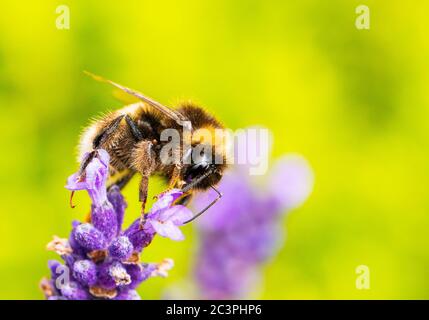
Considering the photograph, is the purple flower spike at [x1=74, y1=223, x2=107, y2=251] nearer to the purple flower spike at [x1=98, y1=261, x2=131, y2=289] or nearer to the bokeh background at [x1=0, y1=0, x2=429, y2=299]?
the purple flower spike at [x1=98, y1=261, x2=131, y2=289]

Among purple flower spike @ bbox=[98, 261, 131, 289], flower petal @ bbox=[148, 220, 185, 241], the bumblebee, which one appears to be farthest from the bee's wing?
purple flower spike @ bbox=[98, 261, 131, 289]

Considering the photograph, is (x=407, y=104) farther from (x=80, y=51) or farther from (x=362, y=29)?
(x=80, y=51)

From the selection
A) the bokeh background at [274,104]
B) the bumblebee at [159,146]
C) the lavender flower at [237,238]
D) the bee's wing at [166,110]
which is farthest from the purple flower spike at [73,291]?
the bokeh background at [274,104]

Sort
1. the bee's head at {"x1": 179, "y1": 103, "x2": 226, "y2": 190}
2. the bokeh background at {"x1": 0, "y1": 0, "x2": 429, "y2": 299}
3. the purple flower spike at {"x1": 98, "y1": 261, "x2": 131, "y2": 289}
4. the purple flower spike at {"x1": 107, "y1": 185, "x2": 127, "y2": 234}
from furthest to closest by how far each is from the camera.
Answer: the bokeh background at {"x1": 0, "y1": 0, "x2": 429, "y2": 299} → the bee's head at {"x1": 179, "y1": 103, "x2": 226, "y2": 190} → the purple flower spike at {"x1": 107, "y1": 185, "x2": 127, "y2": 234} → the purple flower spike at {"x1": 98, "y1": 261, "x2": 131, "y2": 289}

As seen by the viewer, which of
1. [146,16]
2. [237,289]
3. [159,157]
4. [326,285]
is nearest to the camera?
[159,157]

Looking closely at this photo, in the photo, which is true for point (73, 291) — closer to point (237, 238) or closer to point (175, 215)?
point (175, 215)

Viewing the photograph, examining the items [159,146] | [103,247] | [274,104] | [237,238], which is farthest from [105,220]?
[274,104]

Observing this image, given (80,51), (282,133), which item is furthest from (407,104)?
(80,51)
